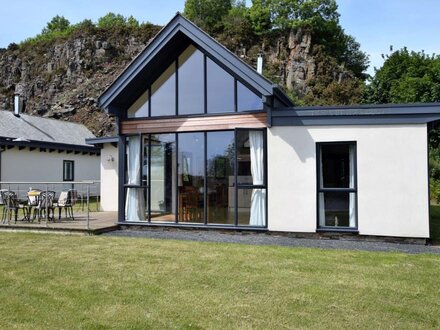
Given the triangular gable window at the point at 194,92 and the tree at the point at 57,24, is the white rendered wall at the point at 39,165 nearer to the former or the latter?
the triangular gable window at the point at 194,92

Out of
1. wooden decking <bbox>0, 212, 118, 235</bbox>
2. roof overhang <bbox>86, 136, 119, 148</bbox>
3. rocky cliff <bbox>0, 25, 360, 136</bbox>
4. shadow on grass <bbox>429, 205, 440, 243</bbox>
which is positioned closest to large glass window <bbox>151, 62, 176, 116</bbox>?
wooden decking <bbox>0, 212, 118, 235</bbox>

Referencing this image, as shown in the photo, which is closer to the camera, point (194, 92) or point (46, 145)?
point (194, 92)

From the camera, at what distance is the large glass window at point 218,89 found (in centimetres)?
945

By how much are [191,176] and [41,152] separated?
1436 cm

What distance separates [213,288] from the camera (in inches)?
198

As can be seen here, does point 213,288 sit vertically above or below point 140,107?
below

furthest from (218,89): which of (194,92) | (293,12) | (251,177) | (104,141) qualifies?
(293,12)

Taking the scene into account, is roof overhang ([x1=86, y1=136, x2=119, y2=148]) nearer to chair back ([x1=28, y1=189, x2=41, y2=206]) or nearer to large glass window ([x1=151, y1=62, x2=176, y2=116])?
chair back ([x1=28, y1=189, x2=41, y2=206])

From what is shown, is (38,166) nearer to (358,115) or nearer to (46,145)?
(46,145)

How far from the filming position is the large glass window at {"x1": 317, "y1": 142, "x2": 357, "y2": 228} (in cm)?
862

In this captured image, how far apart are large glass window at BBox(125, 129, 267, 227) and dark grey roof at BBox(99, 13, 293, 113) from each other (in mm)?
1026

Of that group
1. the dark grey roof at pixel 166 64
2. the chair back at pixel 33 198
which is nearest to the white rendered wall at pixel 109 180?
the chair back at pixel 33 198

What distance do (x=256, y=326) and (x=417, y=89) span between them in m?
30.2

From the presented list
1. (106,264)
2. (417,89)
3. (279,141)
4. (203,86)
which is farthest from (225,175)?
(417,89)
